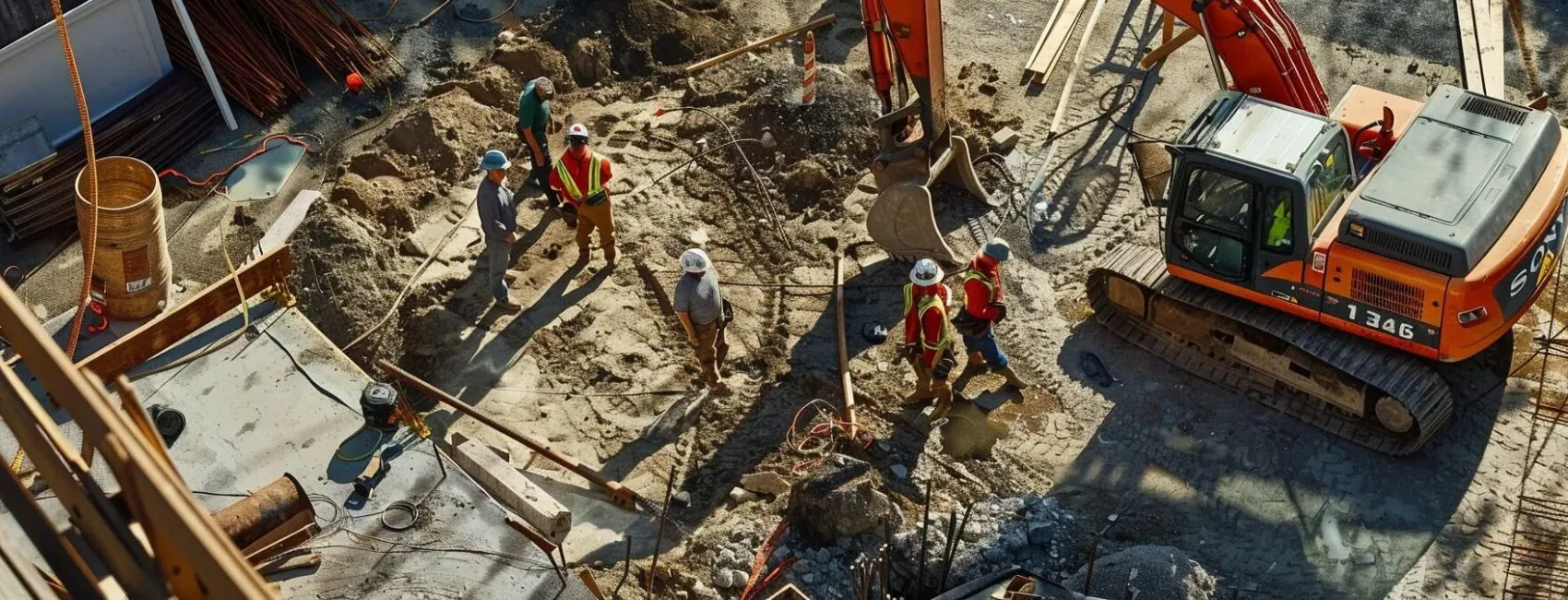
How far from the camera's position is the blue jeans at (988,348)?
1207 cm

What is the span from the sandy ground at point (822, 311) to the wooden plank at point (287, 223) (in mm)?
281

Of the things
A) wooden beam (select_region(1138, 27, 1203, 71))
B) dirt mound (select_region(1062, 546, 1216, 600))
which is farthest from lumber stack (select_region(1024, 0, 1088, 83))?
dirt mound (select_region(1062, 546, 1216, 600))

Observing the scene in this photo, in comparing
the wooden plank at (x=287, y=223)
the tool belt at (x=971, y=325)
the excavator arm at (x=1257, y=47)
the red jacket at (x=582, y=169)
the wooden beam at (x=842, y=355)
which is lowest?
the wooden beam at (x=842, y=355)

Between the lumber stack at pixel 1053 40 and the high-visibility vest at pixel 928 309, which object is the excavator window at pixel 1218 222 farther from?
the lumber stack at pixel 1053 40

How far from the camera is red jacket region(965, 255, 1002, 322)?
11758 mm

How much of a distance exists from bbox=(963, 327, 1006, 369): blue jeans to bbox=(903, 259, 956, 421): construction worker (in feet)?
0.63

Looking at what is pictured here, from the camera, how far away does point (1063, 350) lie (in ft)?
42.1

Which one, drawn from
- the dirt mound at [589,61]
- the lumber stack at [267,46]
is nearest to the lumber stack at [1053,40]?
the dirt mound at [589,61]

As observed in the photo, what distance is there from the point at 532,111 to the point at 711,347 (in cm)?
337

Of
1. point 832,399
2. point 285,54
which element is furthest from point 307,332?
point 285,54

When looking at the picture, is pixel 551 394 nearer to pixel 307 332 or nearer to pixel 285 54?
pixel 307 332

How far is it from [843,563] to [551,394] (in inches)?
127

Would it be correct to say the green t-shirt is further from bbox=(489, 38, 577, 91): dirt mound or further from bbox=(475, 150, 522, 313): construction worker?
bbox=(489, 38, 577, 91): dirt mound

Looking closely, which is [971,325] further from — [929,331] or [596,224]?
[596,224]
